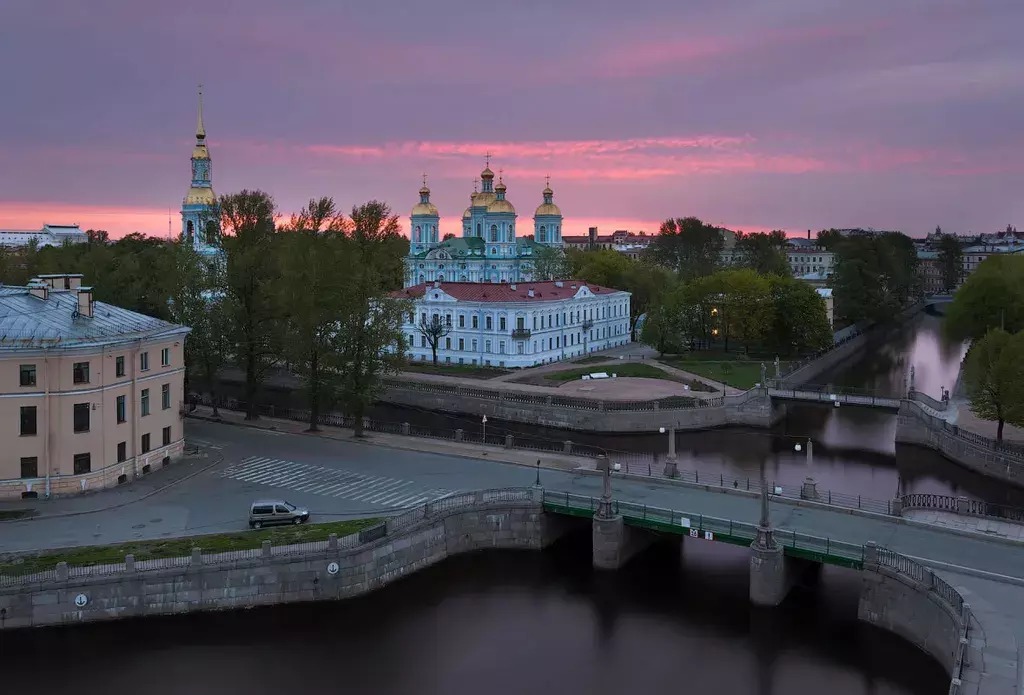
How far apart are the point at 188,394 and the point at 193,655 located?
34.5m

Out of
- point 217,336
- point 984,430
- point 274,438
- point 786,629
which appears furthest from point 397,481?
point 984,430

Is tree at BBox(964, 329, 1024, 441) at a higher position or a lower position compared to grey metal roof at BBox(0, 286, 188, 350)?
lower

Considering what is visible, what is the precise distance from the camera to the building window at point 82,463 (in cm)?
3869

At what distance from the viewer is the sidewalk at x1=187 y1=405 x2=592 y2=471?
Result: 146ft

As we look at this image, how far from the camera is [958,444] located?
52375mm

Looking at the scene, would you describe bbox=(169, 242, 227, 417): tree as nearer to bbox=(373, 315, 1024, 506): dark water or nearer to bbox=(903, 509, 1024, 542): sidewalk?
bbox=(373, 315, 1024, 506): dark water

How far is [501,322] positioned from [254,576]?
169 ft

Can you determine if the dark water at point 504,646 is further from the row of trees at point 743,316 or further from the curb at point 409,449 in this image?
the row of trees at point 743,316

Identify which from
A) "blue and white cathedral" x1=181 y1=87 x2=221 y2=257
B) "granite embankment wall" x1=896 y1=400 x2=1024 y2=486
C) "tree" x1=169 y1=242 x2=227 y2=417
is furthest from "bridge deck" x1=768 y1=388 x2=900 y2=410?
"blue and white cathedral" x1=181 y1=87 x2=221 y2=257

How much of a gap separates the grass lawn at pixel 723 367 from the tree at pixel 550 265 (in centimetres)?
3055

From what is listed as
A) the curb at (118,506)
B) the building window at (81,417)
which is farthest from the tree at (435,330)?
the building window at (81,417)

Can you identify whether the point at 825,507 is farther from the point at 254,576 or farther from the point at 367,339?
the point at 367,339

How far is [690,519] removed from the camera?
33.9 m

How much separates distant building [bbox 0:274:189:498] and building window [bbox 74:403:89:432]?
42mm
